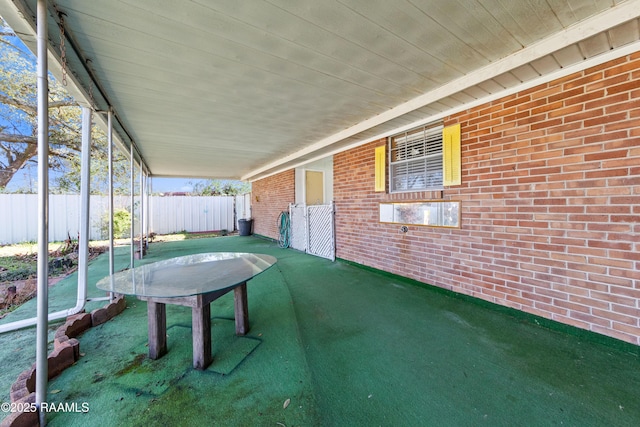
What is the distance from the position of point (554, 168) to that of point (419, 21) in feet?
6.58

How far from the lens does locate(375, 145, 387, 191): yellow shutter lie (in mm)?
4289

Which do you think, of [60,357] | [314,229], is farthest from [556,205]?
[314,229]

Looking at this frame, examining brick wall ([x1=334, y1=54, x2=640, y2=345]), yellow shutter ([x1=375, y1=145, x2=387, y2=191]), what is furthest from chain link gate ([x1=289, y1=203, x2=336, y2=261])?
brick wall ([x1=334, y1=54, x2=640, y2=345])

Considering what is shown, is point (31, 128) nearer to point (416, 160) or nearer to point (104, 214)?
point (104, 214)

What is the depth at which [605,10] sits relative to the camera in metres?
1.75

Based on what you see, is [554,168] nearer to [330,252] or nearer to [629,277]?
[629,277]

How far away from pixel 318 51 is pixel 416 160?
2431mm

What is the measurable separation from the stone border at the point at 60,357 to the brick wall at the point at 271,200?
549 centimetres

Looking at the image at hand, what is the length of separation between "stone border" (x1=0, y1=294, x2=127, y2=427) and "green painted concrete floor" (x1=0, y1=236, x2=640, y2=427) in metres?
0.09

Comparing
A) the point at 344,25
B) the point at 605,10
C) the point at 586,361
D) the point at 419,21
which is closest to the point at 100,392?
the point at 344,25

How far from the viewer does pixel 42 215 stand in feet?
4.78

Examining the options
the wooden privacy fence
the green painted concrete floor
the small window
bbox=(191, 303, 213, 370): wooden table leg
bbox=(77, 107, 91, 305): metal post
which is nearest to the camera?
the green painted concrete floor

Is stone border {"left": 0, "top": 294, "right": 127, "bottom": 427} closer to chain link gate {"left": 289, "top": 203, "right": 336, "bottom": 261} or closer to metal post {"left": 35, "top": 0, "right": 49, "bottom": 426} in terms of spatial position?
metal post {"left": 35, "top": 0, "right": 49, "bottom": 426}

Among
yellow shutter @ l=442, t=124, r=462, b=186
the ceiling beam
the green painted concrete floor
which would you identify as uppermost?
the ceiling beam
